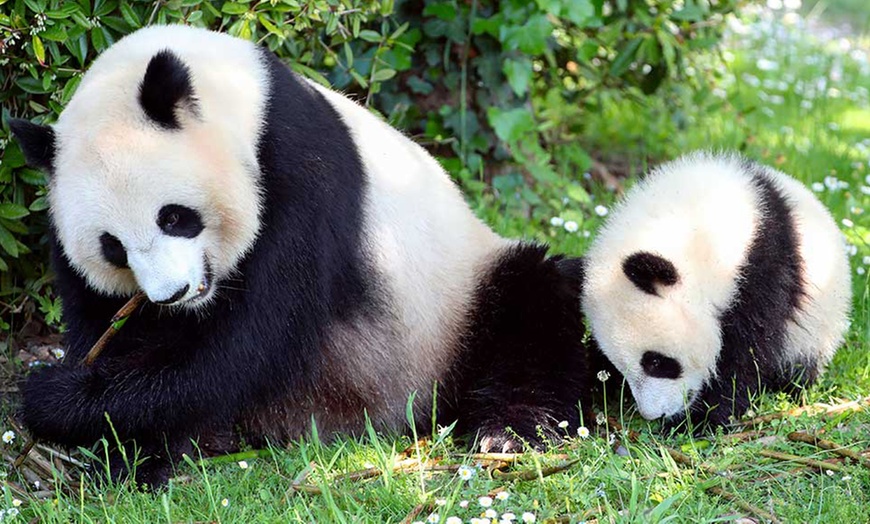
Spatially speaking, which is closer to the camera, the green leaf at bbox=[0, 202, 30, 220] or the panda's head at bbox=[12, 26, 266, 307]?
the panda's head at bbox=[12, 26, 266, 307]

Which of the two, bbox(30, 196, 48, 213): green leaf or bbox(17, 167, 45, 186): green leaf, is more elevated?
bbox(17, 167, 45, 186): green leaf

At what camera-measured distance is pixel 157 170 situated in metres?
3.51

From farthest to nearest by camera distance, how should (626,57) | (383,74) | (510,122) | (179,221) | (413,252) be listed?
1. (626,57)
2. (510,122)
3. (383,74)
4. (413,252)
5. (179,221)

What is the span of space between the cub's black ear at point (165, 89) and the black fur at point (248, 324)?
1.09ft

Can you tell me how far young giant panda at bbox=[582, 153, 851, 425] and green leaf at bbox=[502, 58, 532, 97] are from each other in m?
1.59

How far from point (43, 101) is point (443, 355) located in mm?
1976

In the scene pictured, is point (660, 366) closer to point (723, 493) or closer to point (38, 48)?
point (723, 493)

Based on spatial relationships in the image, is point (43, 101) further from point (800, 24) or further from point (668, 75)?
Result: point (800, 24)

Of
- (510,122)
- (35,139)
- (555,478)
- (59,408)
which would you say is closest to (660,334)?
(555,478)

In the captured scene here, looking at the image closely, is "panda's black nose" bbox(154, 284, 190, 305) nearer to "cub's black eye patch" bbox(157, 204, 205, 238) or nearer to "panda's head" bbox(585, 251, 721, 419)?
"cub's black eye patch" bbox(157, 204, 205, 238)

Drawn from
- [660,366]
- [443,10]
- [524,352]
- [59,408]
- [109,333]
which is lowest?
[59,408]

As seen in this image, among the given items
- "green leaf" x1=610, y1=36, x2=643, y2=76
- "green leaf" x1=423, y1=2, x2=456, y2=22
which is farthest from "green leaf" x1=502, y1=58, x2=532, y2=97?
"green leaf" x1=610, y1=36, x2=643, y2=76

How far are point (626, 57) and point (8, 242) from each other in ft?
11.9

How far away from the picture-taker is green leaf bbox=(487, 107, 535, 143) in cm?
614
